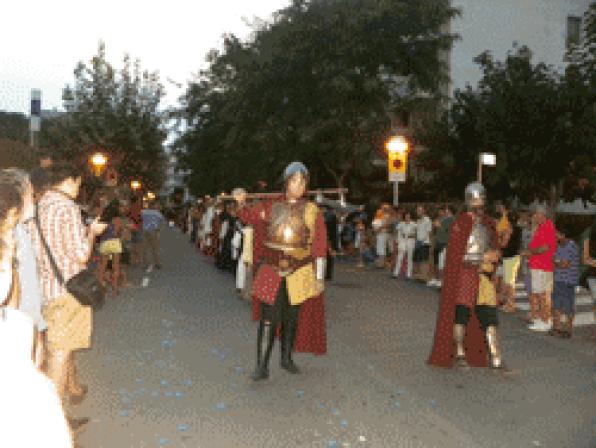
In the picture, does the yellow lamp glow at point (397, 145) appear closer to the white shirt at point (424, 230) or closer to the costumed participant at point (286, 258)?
the white shirt at point (424, 230)

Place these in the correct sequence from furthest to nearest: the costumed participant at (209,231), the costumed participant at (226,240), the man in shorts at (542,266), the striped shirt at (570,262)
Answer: the costumed participant at (209,231)
the costumed participant at (226,240)
the man in shorts at (542,266)
the striped shirt at (570,262)

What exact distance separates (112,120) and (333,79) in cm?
1075

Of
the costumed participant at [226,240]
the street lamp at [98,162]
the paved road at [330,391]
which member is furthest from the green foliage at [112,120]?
the paved road at [330,391]

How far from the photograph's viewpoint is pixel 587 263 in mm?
8469

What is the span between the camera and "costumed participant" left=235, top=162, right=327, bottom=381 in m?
6.95

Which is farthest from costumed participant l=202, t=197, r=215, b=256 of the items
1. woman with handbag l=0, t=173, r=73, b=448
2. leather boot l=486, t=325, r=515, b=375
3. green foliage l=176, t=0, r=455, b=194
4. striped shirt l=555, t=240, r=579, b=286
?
woman with handbag l=0, t=173, r=73, b=448

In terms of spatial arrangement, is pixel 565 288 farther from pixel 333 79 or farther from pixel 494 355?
pixel 333 79

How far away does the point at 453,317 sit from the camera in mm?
7531

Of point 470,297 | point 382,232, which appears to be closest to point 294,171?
point 470,297

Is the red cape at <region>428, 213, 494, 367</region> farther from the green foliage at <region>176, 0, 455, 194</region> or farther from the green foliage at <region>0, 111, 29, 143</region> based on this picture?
the green foliage at <region>0, 111, 29, 143</region>

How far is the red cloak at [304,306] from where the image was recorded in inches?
279

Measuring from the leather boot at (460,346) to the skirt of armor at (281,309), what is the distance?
1.64 m

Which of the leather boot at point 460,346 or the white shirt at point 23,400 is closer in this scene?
the white shirt at point 23,400

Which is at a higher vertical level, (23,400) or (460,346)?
(23,400)
